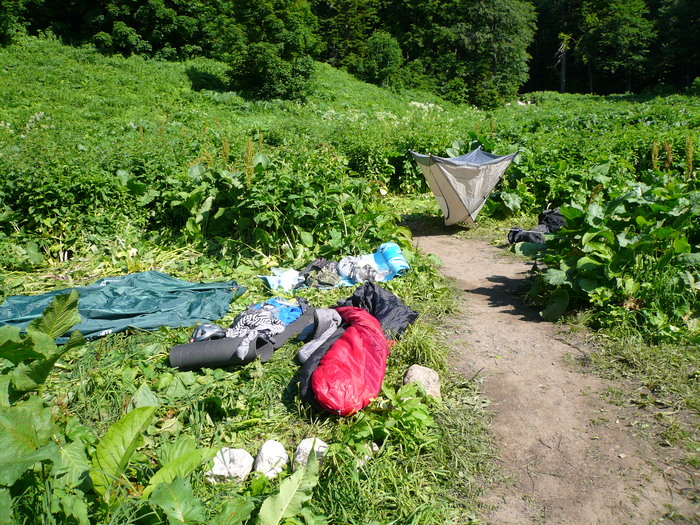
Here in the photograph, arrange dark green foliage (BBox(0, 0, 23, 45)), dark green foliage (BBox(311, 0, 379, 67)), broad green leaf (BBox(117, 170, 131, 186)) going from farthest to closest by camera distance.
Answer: dark green foliage (BBox(311, 0, 379, 67))
dark green foliage (BBox(0, 0, 23, 45))
broad green leaf (BBox(117, 170, 131, 186))

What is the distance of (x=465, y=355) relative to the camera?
3.88m

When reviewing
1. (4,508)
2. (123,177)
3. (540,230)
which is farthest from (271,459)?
(123,177)

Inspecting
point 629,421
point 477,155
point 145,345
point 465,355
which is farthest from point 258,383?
point 477,155

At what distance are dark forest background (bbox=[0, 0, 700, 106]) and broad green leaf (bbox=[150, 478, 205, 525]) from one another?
19505 millimetres

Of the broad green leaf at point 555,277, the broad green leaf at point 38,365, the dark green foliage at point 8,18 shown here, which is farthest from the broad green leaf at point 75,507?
the dark green foliage at point 8,18

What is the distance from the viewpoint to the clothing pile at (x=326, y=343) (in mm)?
3145

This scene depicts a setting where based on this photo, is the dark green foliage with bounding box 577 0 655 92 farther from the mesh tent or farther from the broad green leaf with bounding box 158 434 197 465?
the broad green leaf with bounding box 158 434 197 465

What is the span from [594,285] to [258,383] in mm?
2675

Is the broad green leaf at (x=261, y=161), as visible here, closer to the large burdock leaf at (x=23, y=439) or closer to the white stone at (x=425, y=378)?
the white stone at (x=425, y=378)

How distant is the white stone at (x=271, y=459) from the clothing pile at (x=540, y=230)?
13.9 ft

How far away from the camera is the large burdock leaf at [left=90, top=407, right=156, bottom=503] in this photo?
6.34ft

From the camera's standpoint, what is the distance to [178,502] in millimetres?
1767

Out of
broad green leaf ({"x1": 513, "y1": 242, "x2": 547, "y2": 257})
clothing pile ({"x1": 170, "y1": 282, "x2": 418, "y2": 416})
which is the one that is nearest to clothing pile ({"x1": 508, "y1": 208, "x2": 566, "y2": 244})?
broad green leaf ({"x1": 513, "y1": 242, "x2": 547, "y2": 257})

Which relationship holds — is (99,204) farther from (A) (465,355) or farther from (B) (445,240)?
(A) (465,355)
